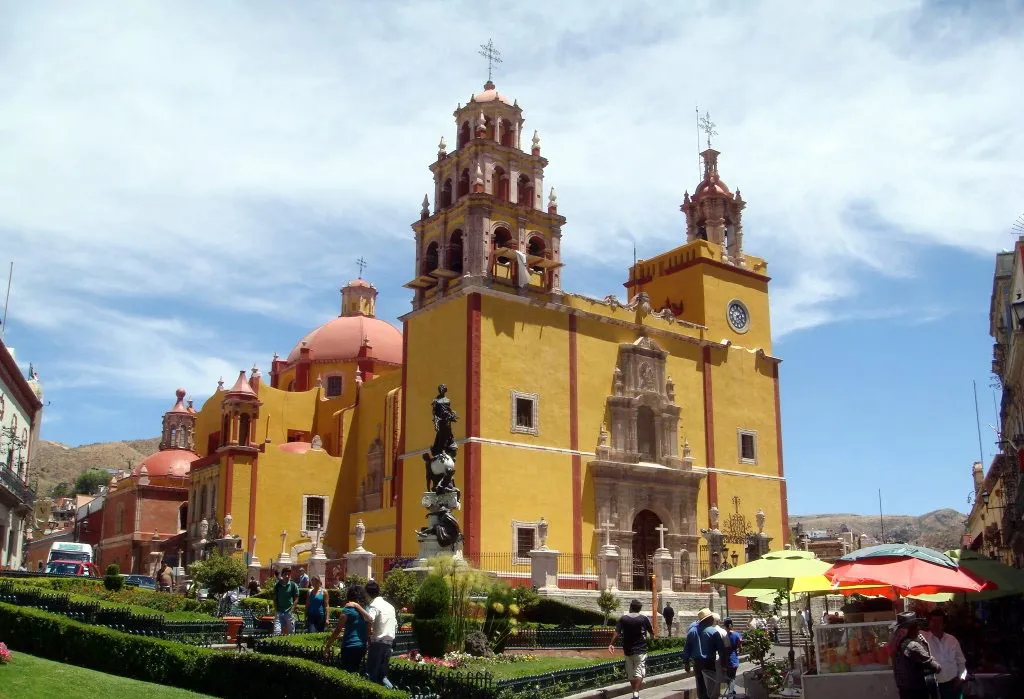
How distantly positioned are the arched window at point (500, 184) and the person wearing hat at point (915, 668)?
86.9 ft

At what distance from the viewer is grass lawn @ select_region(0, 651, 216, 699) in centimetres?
1124

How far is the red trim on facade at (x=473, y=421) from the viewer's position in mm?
29217

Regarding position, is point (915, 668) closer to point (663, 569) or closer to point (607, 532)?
point (663, 569)

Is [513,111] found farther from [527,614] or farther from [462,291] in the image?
[527,614]

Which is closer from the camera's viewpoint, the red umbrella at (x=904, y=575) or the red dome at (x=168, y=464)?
the red umbrella at (x=904, y=575)

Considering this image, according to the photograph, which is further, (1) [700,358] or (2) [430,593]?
(1) [700,358]

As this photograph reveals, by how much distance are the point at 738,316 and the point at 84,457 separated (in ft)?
377

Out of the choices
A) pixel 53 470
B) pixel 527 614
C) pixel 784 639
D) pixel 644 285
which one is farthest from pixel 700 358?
pixel 53 470

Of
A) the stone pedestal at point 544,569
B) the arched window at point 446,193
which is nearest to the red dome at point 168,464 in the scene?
the arched window at point 446,193

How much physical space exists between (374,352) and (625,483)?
635 inches

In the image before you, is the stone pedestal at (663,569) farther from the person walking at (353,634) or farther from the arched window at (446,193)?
the person walking at (353,634)

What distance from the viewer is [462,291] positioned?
1250 inches

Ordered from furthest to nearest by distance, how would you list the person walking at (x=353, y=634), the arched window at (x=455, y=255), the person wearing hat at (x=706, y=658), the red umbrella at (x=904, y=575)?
the arched window at (x=455, y=255) → the person wearing hat at (x=706, y=658) → the red umbrella at (x=904, y=575) → the person walking at (x=353, y=634)

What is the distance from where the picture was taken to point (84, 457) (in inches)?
Result: 5290
